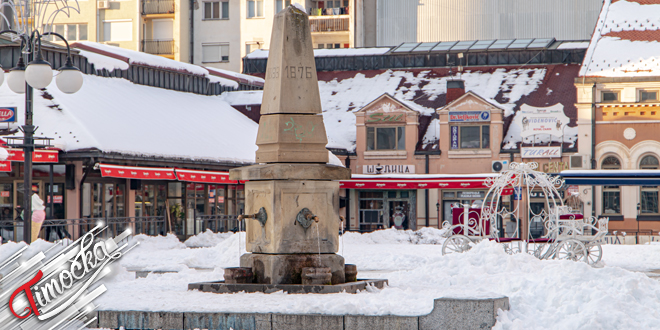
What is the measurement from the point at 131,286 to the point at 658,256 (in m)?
14.3

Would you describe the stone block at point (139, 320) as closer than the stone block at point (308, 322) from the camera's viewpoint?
No

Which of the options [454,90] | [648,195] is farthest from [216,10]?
[648,195]

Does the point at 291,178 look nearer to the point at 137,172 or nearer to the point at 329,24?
the point at 137,172

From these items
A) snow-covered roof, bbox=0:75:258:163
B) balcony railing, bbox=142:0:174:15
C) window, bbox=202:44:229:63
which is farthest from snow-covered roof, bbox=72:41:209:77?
window, bbox=202:44:229:63

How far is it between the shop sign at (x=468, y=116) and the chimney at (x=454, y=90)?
1.88m

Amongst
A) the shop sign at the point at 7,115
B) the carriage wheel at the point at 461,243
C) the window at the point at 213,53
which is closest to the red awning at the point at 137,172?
the shop sign at the point at 7,115

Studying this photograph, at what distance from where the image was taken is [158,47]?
5409 cm

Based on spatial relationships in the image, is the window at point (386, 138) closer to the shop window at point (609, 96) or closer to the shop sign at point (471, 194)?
the shop sign at point (471, 194)

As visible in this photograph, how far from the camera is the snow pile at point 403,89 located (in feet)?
131

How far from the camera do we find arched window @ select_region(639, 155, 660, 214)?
34.8 m

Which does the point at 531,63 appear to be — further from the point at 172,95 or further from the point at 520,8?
the point at 172,95

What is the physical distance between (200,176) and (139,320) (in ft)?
68.6

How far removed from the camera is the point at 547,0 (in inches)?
2008

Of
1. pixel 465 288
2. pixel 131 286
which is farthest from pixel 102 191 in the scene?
pixel 465 288
